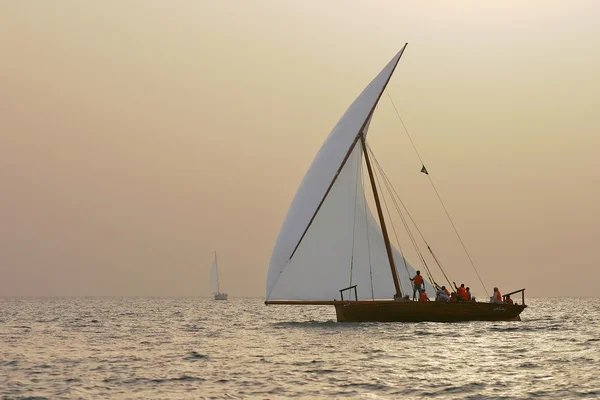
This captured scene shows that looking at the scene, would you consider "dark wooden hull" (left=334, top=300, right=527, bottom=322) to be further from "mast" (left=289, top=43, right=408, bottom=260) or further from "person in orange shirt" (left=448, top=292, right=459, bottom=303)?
"mast" (left=289, top=43, right=408, bottom=260)

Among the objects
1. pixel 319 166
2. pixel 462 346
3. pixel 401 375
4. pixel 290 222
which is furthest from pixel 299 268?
pixel 401 375

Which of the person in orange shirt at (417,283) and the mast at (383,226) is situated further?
the mast at (383,226)

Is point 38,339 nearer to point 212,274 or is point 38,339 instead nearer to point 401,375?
point 401,375

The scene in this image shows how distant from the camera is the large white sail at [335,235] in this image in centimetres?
4356

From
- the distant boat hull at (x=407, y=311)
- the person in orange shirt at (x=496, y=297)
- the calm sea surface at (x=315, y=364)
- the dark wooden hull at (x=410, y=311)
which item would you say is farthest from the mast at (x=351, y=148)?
the person in orange shirt at (x=496, y=297)

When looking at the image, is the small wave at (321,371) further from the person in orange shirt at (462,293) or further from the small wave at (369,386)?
Result: the person in orange shirt at (462,293)

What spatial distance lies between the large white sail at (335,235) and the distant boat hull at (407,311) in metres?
1.23

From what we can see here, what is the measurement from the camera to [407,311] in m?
42.7

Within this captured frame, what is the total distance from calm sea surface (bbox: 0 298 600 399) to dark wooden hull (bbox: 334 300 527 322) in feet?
2.00

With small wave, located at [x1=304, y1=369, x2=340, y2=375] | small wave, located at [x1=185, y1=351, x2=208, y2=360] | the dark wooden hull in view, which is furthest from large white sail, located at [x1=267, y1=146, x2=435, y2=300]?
small wave, located at [x1=304, y1=369, x2=340, y2=375]

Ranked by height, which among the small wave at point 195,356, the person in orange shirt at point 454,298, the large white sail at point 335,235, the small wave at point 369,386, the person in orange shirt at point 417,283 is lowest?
the small wave at point 369,386

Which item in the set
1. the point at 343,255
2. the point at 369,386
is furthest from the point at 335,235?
the point at 369,386

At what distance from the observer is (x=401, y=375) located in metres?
26.0

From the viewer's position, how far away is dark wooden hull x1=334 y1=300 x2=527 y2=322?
139 ft
